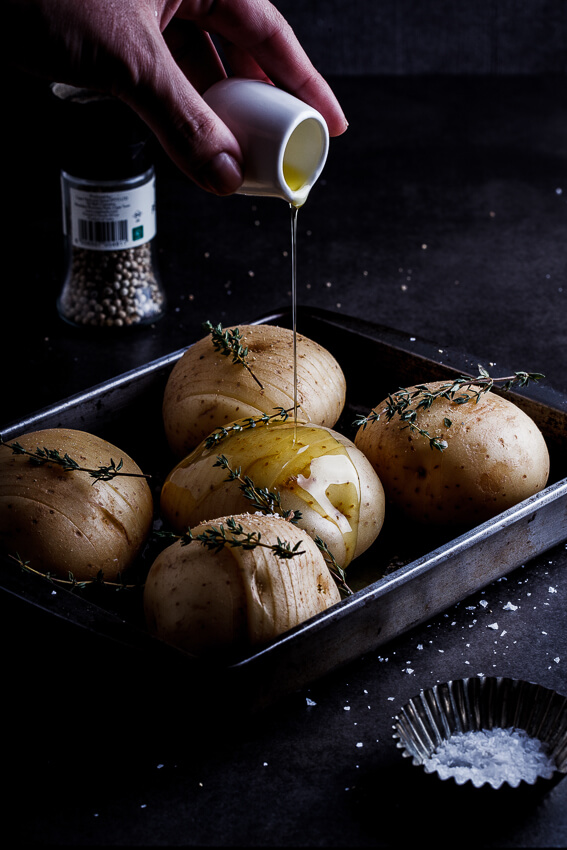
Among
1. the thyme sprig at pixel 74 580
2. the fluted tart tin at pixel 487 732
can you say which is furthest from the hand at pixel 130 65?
the fluted tart tin at pixel 487 732

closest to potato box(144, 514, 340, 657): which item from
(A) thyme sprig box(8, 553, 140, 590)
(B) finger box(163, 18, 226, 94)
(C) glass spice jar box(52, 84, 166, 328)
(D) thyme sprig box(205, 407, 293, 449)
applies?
(A) thyme sprig box(8, 553, 140, 590)

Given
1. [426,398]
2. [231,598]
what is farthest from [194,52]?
[231,598]

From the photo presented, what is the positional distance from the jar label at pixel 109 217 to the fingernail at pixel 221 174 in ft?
2.25

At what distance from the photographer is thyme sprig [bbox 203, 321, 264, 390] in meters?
1.37

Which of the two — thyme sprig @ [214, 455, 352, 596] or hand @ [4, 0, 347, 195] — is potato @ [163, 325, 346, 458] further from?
hand @ [4, 0, 347, 195]

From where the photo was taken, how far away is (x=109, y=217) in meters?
1.80

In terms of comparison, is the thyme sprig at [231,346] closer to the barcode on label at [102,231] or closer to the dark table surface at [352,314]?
the dark table surface at [352,314]

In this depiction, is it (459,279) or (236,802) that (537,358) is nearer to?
(459,279)

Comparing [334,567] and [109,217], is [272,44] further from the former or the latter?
[334,567]

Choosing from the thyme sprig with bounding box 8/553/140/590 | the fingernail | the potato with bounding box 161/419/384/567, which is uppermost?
the fingernail

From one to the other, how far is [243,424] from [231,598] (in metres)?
0.32

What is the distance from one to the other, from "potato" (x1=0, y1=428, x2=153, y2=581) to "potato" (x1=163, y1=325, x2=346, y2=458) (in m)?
0.16

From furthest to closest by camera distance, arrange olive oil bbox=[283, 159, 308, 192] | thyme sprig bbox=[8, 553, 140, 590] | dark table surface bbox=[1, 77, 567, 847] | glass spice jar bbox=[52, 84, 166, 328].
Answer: glass spice jar bbox=[52, 84, 166, 328] < olive oil bbox=[283, 159, 308, 192] < thyme sprig bbox=[8, 553, 140, 590] < dark table surface bbox=[1, 77, 567, 847]

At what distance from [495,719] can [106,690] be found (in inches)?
14.7
